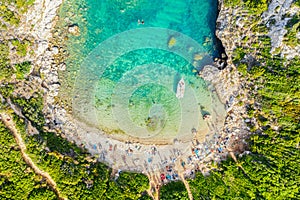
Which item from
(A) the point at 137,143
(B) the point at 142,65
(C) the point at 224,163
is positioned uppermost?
(B) the point at 142,65

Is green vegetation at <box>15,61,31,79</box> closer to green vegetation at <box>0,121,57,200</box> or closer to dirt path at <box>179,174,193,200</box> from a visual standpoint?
green vegetation at <box>0,121,57,200</box>

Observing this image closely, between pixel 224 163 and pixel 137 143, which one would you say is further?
pixel 137 143

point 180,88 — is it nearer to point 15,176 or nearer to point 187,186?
point 187,186

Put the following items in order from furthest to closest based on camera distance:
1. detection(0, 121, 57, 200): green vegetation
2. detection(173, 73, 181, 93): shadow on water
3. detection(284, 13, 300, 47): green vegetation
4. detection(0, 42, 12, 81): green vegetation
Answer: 1. detection(173, 73, 181, 93): shadow on water
2. detection(0, 42, 12, 81): green vegetation
3. detection(0, 121, 57, 200): green vegetation
4. detection(284, 13, 300, 47): green vegetation

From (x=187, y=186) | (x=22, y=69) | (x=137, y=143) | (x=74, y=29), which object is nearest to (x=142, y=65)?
(x=74, y=29)

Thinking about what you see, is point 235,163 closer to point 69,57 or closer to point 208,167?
point 208,167

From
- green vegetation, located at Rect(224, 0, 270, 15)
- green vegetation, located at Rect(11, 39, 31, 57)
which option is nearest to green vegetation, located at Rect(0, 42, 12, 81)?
green vegetation, located at Rect(11, 39, 31, 57)

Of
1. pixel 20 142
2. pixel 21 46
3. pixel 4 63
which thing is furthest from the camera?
pixel 21 46

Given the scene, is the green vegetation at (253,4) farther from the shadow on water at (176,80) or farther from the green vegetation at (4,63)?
the green vegetation at (4,63)
